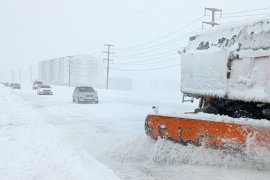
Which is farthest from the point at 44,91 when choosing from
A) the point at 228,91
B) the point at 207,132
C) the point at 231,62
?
the point at 207,132

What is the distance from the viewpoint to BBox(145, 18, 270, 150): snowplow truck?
6.03m

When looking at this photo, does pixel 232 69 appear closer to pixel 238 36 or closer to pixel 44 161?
pixel 238 36

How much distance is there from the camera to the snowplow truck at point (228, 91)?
19.8 ft

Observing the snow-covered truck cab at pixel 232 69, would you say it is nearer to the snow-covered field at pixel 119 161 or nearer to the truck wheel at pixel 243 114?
the truck wheel at pixel 243 114

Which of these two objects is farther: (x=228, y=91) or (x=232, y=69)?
(x=228, y=91)

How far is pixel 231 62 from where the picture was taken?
22.4 feet

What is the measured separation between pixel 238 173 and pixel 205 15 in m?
35.2

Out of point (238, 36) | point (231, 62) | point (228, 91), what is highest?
point (238, 36)

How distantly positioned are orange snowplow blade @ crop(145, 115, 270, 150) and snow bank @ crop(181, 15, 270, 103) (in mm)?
651

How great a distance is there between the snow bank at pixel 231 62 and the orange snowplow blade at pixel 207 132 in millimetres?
651

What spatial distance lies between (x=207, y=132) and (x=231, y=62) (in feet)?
4.56

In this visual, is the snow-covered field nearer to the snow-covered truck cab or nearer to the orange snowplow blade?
the orange snowplow blade

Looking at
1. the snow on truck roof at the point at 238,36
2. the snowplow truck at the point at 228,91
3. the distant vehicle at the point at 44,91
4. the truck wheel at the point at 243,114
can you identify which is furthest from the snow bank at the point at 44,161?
the distant vehicle at the point at 44,91

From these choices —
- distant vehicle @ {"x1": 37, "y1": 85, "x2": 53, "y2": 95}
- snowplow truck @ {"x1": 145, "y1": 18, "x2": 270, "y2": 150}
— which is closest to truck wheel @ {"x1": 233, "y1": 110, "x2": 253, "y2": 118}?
snowplow truck @ {"x1": 145, "y1": 18, "x2": 270, "y2": 150}
